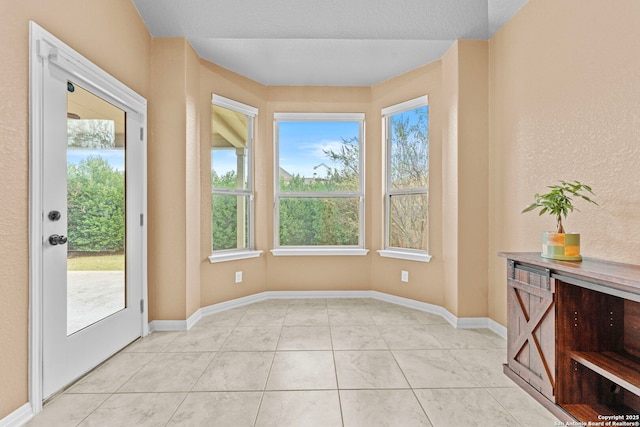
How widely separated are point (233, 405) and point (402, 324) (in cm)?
182

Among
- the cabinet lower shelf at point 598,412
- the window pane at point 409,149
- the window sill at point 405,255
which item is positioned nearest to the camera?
the cabinet lower shelf at point 598,412

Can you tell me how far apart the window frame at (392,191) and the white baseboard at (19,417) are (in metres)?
3.24

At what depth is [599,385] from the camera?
1628mm

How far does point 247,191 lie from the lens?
3674 millimetres

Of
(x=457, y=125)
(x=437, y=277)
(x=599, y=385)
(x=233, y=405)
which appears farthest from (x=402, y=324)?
(x=457, y=125)

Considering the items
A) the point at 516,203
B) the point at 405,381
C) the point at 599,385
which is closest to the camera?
Answer: the point at 599,385

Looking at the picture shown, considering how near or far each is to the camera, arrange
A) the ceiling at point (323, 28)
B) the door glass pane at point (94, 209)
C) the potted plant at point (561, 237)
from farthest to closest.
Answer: the ceiling at point (323, 28) < the door glass pane at point (94, 209) < the potted plant at point (561, 237)

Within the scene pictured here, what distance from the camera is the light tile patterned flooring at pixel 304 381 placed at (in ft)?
5.38

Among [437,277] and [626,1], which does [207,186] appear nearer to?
[437,277]

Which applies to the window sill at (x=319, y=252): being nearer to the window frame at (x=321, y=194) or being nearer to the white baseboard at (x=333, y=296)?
the window frame at (x=321, y=194)

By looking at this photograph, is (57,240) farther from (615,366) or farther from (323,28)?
(615,366)

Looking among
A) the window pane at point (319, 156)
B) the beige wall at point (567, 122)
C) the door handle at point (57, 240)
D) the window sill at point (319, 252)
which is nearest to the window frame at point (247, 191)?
the window sill at point (319, 252)

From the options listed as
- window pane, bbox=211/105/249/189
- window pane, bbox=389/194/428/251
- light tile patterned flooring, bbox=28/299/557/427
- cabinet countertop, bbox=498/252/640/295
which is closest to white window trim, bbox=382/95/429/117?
window pane, bbox=389/194/428/251

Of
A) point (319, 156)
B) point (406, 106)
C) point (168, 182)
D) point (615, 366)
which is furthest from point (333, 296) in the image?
point (615, 366)
